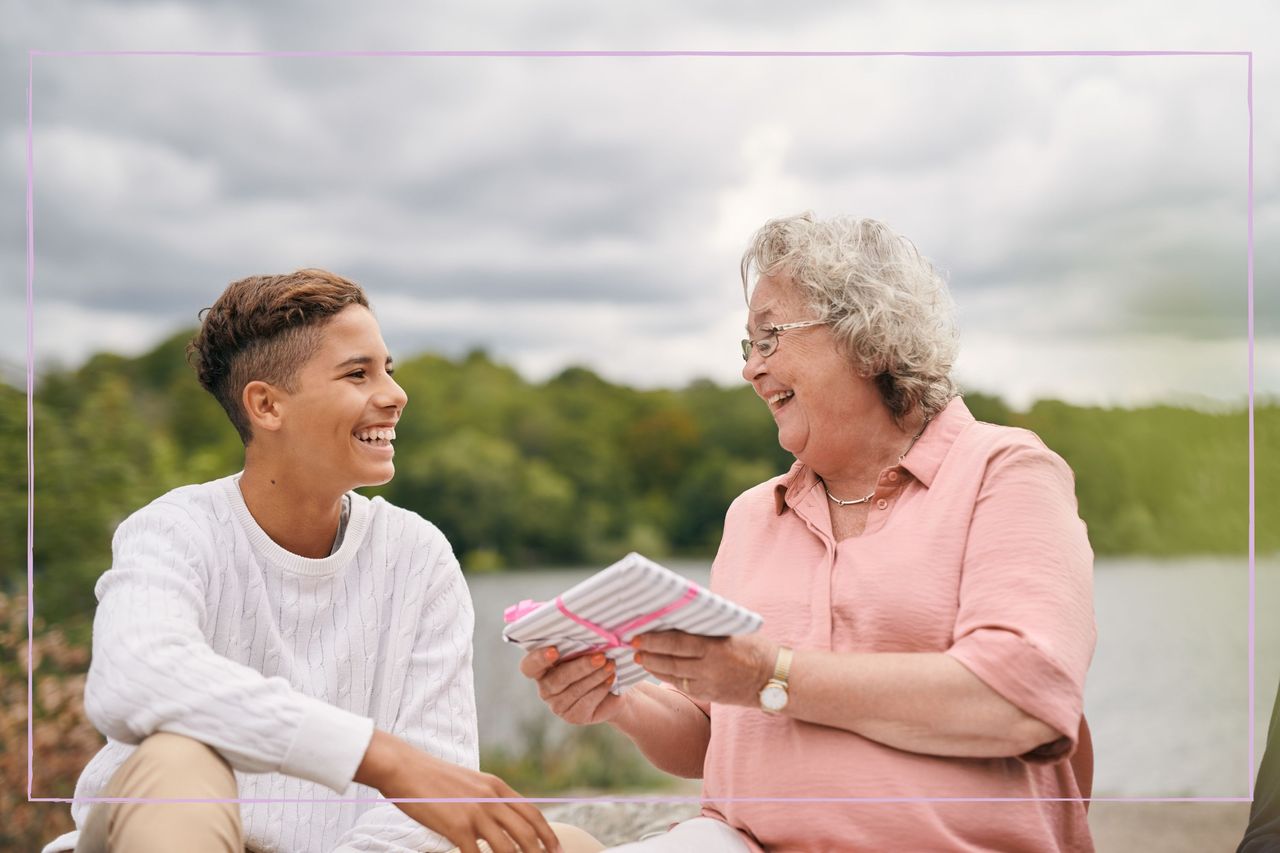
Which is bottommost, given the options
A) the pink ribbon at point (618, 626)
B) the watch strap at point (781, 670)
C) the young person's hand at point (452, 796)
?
the young person's hand at point (452, 796)

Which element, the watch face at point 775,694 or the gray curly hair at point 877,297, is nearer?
the watch face at point 775,694

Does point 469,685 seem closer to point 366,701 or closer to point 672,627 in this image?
point 366,701

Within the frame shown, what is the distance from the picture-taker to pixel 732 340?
2.58 m

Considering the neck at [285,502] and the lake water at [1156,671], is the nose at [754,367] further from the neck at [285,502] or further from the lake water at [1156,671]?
the lake water at [1156,671]

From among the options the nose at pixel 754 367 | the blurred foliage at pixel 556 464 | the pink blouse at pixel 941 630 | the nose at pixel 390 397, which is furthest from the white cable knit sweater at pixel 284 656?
the blurred foliage at pixel 556 464

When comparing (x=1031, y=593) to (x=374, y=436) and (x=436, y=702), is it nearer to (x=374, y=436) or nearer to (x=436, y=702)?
(x=436, y=702)

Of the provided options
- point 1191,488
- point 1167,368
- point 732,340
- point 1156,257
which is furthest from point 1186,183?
point 732,340

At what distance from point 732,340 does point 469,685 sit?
3.00 feet

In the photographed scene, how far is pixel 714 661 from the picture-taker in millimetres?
1896

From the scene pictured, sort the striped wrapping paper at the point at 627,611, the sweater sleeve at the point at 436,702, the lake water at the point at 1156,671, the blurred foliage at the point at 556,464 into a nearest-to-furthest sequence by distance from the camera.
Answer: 1. the striped wrapping paper at the point at 627,611
2. the sweater sleeve at the point at 436,702
3. the blurred foliage at the point at 556,464
4. the lake water at the point at 1156,671

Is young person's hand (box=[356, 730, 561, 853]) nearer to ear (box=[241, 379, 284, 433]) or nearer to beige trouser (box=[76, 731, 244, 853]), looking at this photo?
beige trouser (box=[76, 731, 244, 853])

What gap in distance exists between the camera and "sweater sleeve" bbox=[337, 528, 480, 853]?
7.14 feet

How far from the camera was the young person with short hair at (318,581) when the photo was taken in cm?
202

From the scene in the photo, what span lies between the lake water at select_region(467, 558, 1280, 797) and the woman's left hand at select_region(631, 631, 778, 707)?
13.0 feet
